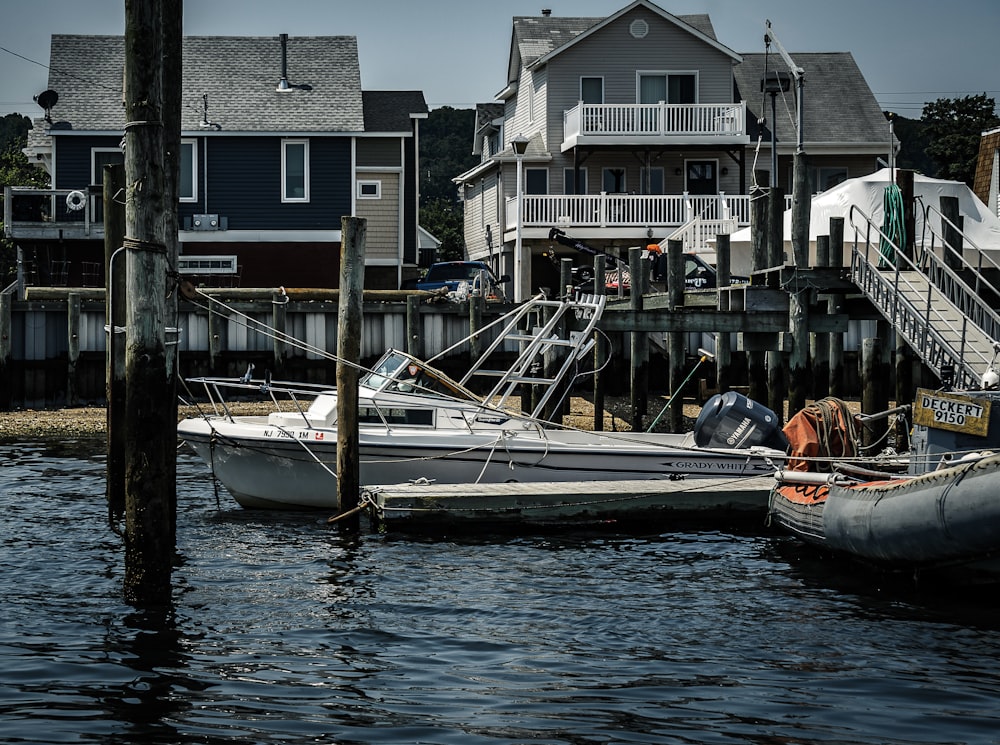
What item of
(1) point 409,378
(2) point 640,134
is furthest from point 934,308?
(2) point 640,134

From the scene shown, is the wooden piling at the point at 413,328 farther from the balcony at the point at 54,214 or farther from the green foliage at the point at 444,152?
the green foliage at the point at 444,152

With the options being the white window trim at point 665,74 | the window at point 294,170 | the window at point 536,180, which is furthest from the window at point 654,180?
the window at point 294,170

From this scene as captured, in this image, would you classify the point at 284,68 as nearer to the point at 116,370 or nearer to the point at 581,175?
the point at 581,175

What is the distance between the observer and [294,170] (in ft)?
121

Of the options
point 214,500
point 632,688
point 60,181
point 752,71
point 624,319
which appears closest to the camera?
point 632,688

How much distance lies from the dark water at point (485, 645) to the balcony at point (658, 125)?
2659 cm

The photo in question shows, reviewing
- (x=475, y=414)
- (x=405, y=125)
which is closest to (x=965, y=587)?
(x=475, y=414)

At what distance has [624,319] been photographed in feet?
60.7

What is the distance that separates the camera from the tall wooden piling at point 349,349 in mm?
13453

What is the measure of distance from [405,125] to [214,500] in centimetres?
2364

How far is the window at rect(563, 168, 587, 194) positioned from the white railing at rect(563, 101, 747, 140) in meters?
1.92

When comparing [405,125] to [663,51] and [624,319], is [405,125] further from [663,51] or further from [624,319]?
[624,319]

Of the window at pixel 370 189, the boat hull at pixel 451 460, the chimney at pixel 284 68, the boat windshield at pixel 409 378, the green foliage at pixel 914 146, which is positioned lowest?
the boat hull at pixel 451 460

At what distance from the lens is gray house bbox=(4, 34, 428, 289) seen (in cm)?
3581
